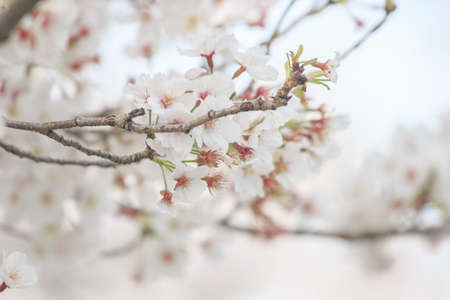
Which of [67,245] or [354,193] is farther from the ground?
[354,193]

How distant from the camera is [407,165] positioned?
1.23 meters

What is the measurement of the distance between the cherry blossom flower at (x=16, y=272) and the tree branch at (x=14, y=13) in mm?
318

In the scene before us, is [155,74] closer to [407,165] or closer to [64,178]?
[64,178]

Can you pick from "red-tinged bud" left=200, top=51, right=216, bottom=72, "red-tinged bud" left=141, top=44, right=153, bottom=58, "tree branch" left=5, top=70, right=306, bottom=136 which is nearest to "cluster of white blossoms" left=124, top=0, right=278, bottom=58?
"red-tinged bud" left=141, top=44, right=153, bottom=58

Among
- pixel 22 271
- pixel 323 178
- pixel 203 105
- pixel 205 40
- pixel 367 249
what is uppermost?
pixel 323 178

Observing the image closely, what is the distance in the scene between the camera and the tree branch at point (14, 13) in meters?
0.61

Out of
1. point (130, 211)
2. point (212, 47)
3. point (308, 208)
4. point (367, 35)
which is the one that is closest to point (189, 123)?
point (212, 47)

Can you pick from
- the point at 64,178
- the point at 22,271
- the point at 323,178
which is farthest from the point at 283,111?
the point at 323,178

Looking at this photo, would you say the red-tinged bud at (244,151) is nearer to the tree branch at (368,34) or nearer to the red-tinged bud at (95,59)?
the tree branch at (368,34)

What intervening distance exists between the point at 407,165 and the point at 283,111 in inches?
33.6

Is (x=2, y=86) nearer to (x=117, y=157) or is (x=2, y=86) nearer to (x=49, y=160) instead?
(x=49, y=160)

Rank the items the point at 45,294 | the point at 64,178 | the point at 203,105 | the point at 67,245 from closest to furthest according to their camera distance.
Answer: the point at 203,105 → the point at 64,178 → the point at 67,245 → the point at 45,294

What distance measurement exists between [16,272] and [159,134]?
7.3 inches

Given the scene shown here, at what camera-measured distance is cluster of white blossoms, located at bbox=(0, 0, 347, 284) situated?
1.43 feet
